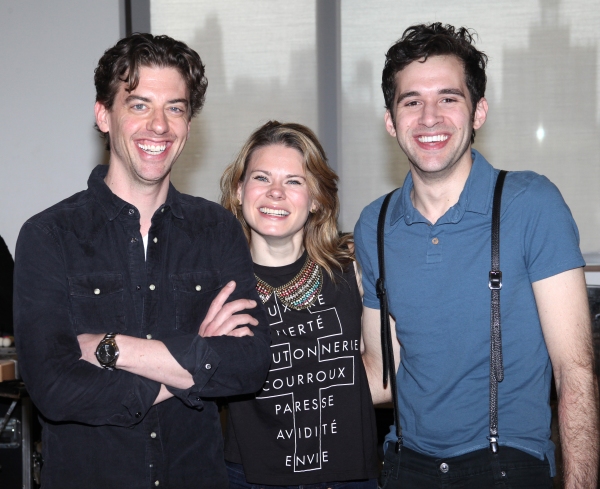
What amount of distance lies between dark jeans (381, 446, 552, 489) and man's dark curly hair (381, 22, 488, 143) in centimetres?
91

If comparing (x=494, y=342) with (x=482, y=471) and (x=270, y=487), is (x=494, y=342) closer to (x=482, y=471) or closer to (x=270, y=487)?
(x=482, y=471)

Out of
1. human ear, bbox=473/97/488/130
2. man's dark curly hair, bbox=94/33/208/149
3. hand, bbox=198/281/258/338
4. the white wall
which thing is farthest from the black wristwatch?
the white wall

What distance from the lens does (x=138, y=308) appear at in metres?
1.90

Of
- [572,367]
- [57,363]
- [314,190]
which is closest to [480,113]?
[314,190]

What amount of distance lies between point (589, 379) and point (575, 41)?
118 inches

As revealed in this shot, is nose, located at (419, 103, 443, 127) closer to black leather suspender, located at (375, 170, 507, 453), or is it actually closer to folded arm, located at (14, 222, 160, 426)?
black leather suspender, located at (375, 170, 507, 453)

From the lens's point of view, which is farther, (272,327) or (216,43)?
(216,43)

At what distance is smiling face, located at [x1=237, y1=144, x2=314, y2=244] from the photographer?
92.7 inches

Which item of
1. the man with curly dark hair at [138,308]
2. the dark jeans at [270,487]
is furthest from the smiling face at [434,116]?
the dark jeans at [270,487]

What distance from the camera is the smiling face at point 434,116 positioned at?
2080 mm

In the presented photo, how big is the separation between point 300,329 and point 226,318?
390mm

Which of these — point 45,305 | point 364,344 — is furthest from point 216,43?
point 45,305

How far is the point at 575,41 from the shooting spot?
14.2ft

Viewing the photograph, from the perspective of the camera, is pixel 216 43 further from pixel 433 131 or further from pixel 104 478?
pixel 104 478
